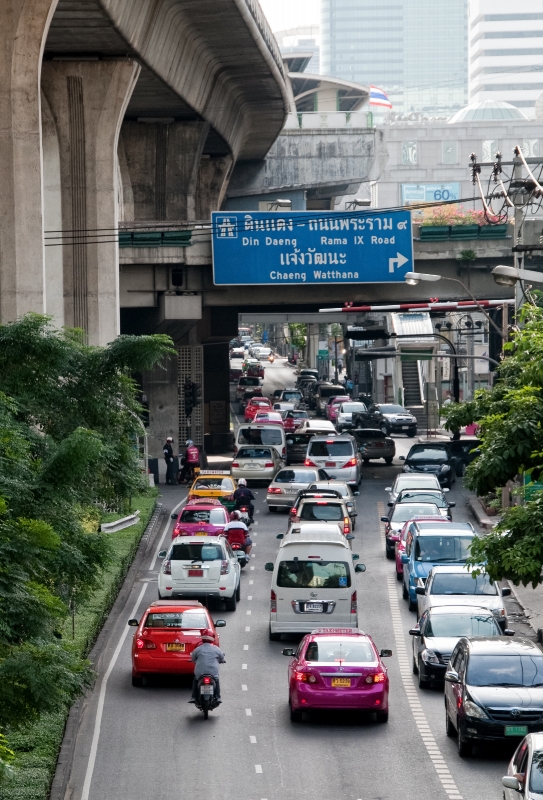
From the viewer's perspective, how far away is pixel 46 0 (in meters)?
28.5

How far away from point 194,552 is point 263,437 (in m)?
24.8

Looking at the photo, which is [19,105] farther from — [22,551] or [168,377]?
[168,377]

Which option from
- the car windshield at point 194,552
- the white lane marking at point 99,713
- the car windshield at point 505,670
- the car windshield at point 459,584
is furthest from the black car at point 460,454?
the car windshield at point 505,670

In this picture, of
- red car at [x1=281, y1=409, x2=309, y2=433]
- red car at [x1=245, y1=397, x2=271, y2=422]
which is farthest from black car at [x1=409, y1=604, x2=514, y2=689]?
red car at [x1=245, y1=397, x2=271, y2=422]

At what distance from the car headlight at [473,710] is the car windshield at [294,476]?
24.4 m

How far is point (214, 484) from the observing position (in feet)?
135

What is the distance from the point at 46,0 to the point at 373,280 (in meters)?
19.9

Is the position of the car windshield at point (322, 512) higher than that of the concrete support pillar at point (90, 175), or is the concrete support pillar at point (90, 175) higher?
the concrete support pillar at point (90, 175)

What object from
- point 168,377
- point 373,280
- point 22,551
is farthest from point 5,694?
point 168,377

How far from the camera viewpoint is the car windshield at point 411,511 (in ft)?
114

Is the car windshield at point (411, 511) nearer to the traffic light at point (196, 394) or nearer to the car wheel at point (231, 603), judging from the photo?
the car wheel at point (231, 603)

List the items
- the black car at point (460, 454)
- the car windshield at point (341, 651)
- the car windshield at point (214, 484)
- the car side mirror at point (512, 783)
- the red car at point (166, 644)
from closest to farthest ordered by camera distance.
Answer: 1. the car side mirror at point (512, 783)
2. the car windshield at point (341, 651)
3. the red car at point (166, 644)
4. the car windshield at point (214, 484)
5. the black car at point (460, 454)

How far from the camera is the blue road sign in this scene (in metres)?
45.9

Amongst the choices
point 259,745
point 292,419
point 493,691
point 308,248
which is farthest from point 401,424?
point 493,691
